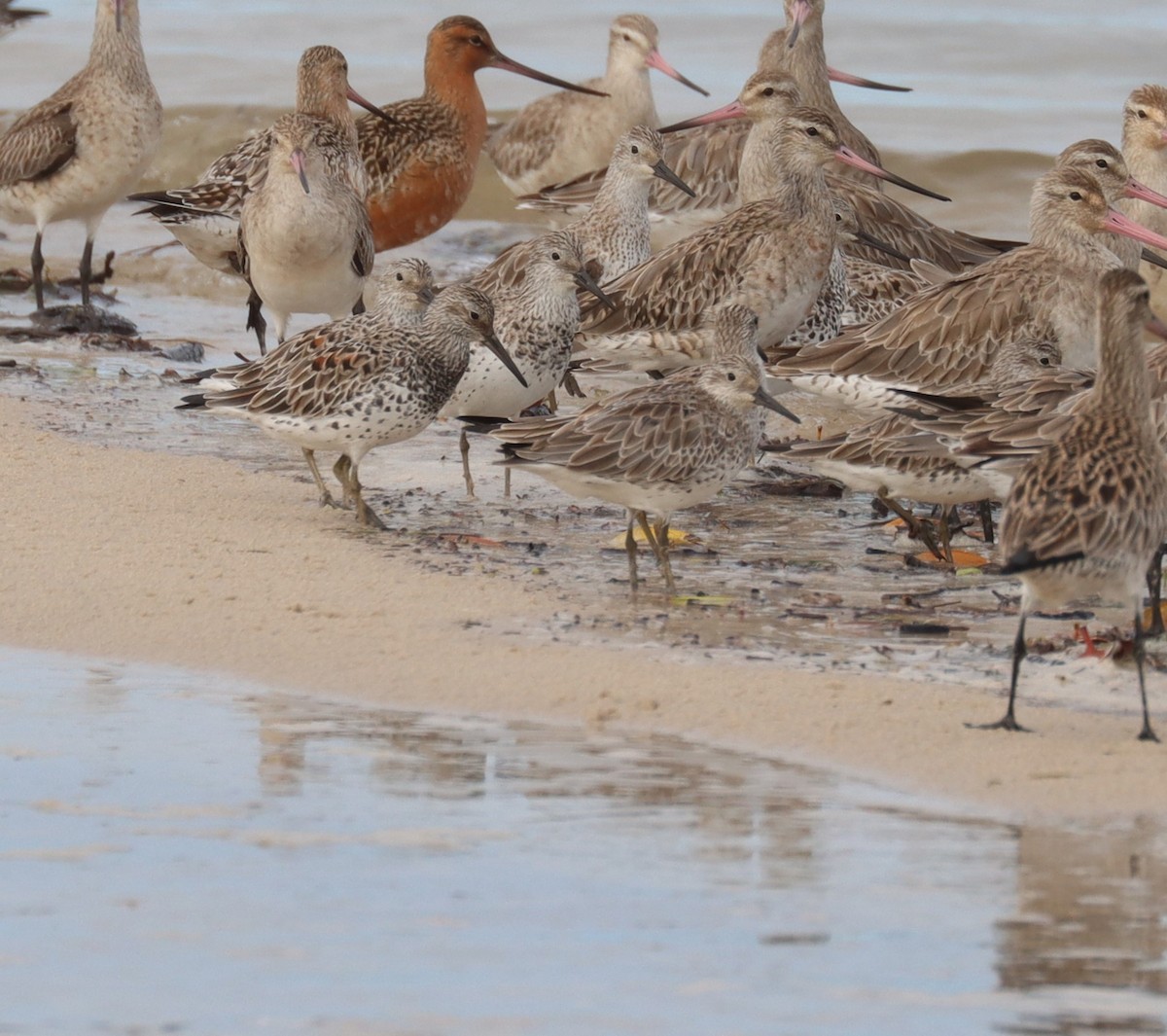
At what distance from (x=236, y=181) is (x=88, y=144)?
1.47 m

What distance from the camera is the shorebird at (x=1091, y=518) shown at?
18.8 ft

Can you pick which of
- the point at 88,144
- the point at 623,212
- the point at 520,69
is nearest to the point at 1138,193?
the point at 623,212

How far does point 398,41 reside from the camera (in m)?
24.1

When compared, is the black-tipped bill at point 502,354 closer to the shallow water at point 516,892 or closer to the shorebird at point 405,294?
the shorebird at point 405,294

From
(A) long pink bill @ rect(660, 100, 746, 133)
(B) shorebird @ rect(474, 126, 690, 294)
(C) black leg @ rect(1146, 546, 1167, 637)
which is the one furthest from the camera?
(A) long pink bill @ rect(660, 100, 746, 133)

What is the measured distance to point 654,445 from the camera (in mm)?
7406

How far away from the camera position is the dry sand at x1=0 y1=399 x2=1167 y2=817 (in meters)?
5.46

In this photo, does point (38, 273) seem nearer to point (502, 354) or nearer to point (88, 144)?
point (88, 144)

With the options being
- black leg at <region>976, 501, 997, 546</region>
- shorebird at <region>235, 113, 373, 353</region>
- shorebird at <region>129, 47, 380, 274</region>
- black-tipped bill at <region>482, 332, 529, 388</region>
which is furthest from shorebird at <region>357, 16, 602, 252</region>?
black leg at <region>976, 501, 997, 546</region>

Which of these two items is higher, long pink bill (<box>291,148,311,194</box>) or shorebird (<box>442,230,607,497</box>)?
long pink bill (<box>291,148,311,194</box>)

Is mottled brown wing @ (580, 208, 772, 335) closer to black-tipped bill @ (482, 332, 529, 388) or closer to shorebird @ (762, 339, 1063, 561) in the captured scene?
black-tipped bill @ (482, 332, 529, 388)

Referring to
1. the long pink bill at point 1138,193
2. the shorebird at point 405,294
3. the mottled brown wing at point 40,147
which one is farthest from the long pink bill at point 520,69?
the shorebird at point 405,294

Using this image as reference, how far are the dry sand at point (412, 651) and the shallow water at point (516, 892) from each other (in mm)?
229

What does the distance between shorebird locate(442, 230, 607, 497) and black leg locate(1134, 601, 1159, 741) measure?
350 cm
